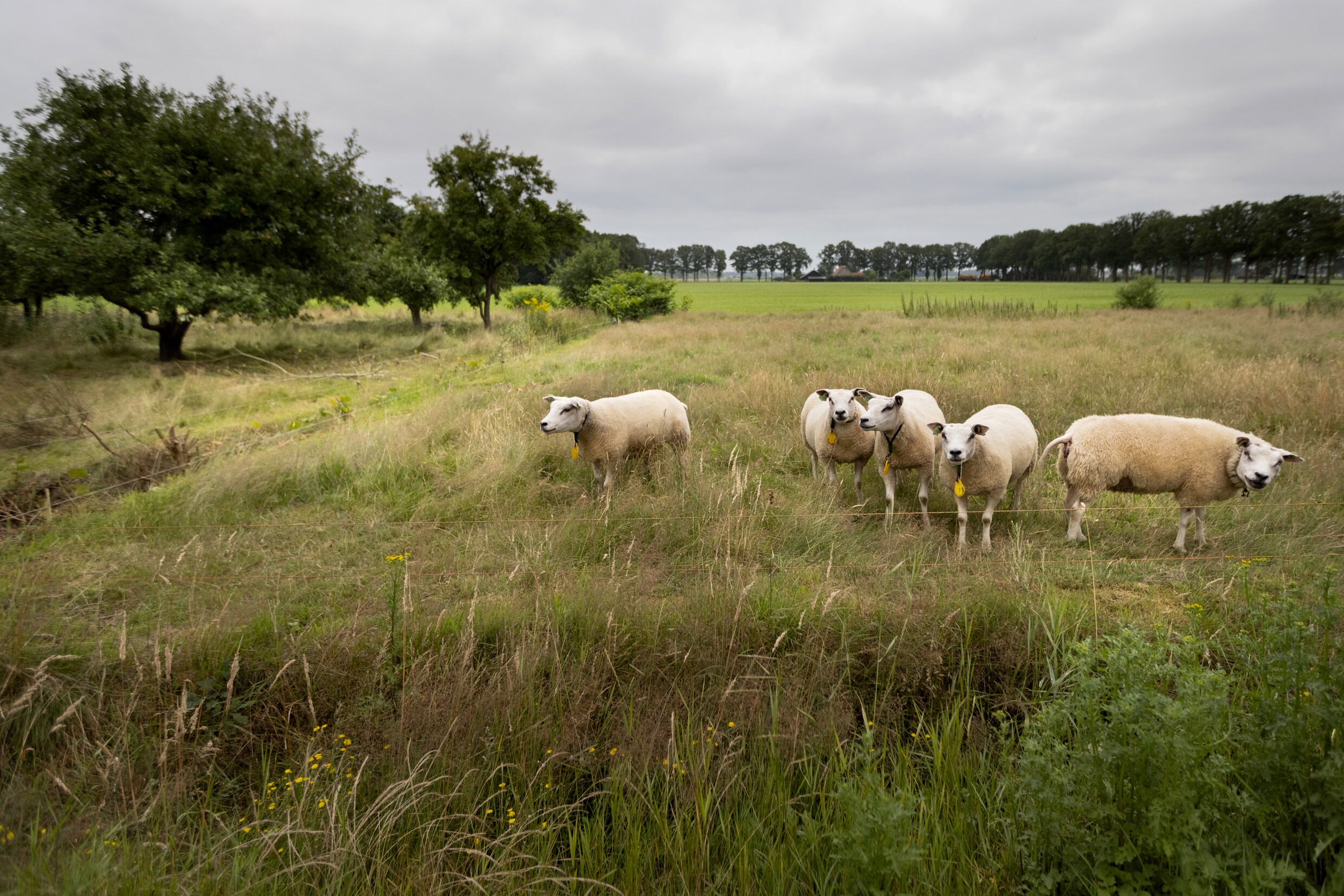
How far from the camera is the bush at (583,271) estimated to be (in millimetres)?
40562

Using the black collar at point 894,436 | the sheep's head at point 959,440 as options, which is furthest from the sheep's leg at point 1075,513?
the black collar at point 894,436

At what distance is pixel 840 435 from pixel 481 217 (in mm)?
29526

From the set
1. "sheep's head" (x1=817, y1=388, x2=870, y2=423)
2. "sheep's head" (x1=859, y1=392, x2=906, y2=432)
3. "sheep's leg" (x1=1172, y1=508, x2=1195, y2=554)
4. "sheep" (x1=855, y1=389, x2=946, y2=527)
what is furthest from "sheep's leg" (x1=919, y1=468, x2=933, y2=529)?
"sheep's leg" (x1=1172, y1=508, x2=1195, y2=554)

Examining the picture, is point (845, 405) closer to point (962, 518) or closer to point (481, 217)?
point (962, 518)

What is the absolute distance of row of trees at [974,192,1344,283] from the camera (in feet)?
210

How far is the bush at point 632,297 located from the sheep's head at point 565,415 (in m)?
26.3

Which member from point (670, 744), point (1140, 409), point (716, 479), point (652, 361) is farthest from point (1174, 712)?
point (652, 361)

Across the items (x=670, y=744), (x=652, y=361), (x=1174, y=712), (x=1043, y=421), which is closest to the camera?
(x=1174, y=712)

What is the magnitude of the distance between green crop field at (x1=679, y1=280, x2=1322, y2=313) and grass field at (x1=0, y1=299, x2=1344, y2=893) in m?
37.3

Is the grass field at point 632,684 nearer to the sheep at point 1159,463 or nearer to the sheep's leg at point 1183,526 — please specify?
the sheep's leg at point 1183,526

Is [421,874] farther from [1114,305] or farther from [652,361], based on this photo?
[1114,305]

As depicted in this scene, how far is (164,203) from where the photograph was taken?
16.3 metres

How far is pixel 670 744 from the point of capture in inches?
112

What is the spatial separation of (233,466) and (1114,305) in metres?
48.9
